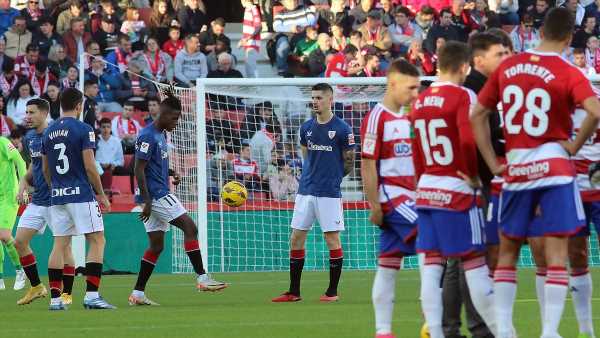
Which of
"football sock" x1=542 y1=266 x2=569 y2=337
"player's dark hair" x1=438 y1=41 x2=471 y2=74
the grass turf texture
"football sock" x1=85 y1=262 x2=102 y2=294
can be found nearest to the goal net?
the grass turf texture

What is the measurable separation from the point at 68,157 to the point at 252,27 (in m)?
13.5

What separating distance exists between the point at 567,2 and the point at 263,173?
10687 mm

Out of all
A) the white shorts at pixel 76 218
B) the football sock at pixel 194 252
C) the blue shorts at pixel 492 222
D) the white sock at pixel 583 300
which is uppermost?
the white shorts at pixel 76 218

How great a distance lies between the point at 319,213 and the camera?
14.1 metres

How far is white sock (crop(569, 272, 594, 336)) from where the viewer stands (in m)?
9.00

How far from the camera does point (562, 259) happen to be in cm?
822

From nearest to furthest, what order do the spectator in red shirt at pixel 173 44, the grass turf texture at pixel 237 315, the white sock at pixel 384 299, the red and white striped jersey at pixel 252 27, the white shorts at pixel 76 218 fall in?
the white sock at pixel 384 299 → the grass turf texture at pixel 237 315 → the white shorts at pixel 76 218 → the spectator in red shirt at pixel 173 44 → the red and white striped jersey at pixel 252 27

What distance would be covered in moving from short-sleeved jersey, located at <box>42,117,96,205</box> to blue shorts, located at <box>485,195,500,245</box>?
5.56 metres

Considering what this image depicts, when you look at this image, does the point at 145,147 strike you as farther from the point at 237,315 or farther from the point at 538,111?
the point at 538,111

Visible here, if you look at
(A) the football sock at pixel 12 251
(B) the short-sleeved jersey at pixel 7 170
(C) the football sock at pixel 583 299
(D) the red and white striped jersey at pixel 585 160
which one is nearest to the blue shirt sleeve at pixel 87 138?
(B) the short-sleeved jersey at pixel 7 170

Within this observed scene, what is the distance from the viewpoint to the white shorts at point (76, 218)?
13219 mm

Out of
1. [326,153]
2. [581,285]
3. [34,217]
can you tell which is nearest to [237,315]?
[326,153]

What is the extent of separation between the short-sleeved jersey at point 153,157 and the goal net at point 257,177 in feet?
16.5

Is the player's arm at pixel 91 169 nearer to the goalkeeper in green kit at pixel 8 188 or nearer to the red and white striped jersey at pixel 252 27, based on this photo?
the goalkeeper in green kit at pixel 8 188
